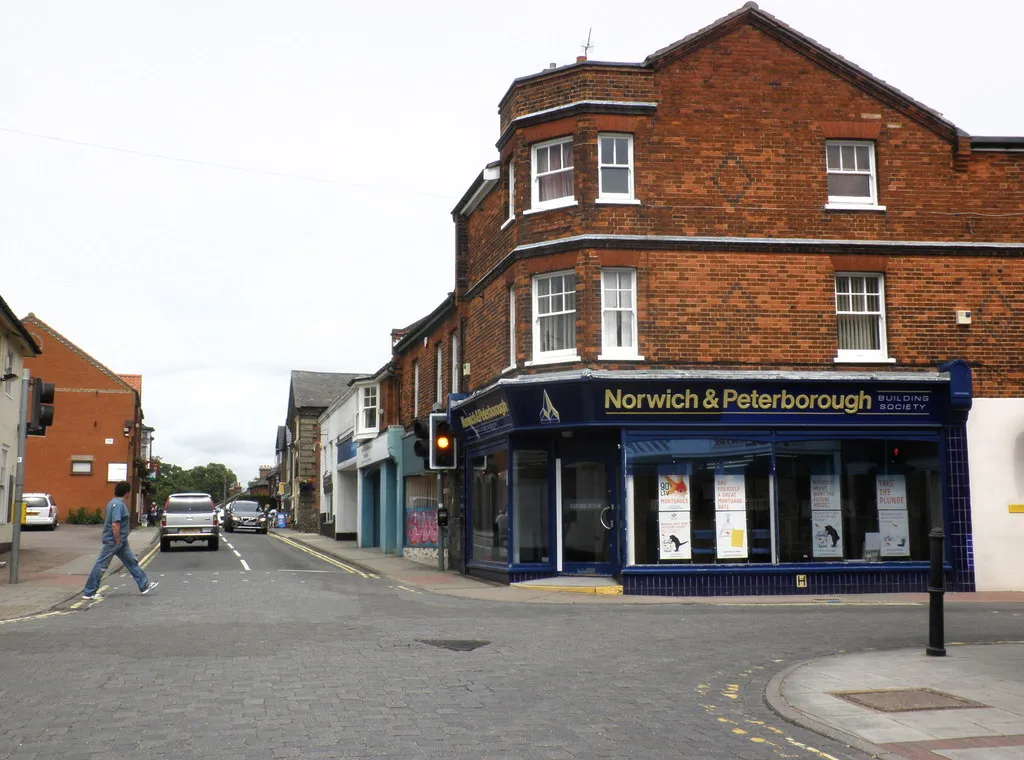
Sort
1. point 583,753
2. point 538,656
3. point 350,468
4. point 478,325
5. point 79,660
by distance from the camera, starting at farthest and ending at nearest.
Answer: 1. point 350,468
2. point 478,325
3. point 538,656
4. point 79,660
5. point 583,753

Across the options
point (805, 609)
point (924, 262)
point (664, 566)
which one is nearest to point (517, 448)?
point (664, 566)

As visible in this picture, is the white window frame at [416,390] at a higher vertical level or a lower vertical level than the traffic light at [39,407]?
Answer: higher

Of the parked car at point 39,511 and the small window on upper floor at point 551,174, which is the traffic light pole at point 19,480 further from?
the parked car at point 39,511

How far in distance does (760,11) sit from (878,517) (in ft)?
33.3

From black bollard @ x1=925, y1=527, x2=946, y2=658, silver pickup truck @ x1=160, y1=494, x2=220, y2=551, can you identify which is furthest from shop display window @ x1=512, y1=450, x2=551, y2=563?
silver pickup truck @ x1=160, y1=494, x2=220, y2=551

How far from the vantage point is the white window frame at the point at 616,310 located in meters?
19.0

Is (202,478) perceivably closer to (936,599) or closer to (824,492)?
(824,492)

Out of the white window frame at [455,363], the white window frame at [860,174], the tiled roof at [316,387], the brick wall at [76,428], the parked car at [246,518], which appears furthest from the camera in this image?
the tiled roof at [316,387]

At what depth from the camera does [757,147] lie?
1952cm

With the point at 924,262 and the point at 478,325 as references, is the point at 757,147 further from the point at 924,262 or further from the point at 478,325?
the point at 478,325

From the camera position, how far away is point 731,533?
18.8 m

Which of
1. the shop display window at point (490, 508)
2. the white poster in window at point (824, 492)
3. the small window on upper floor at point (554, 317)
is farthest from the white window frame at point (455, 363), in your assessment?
the white poster in window at point (824, 492)

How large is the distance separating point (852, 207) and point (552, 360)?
6.54 metres

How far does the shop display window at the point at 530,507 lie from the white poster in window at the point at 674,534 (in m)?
2.30
